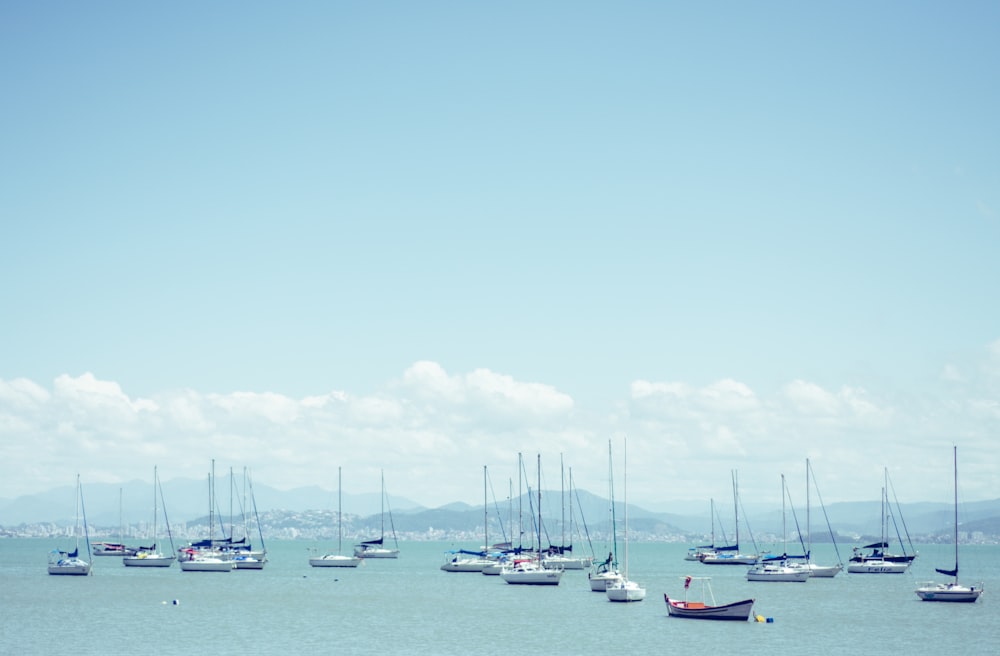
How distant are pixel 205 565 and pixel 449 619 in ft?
223

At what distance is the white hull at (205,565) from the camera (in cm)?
15138

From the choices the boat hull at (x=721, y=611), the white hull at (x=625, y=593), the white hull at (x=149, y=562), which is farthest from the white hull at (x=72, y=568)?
the boat hull at (x=721, y=611)

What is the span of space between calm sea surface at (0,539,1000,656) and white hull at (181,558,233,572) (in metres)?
8.23

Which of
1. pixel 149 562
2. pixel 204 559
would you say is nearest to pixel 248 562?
pixel 204 559

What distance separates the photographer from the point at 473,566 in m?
162

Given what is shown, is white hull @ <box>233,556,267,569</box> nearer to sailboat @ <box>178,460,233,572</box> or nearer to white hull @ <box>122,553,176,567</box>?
sailboat @ <box>178,460,233,572</box>

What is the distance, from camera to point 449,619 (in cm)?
9312

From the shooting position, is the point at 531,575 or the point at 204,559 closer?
the point at 531,575

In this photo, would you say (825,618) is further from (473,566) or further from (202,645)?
(473,566)

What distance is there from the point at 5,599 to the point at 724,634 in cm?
6908

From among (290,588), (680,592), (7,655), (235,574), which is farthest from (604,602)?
(235,574)

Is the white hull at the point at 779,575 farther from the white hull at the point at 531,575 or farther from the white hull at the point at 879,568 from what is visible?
the white hull at the point at 531,575

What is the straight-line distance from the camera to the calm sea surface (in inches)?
2955

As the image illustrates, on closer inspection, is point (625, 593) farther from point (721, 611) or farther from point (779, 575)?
point (779, 575)
